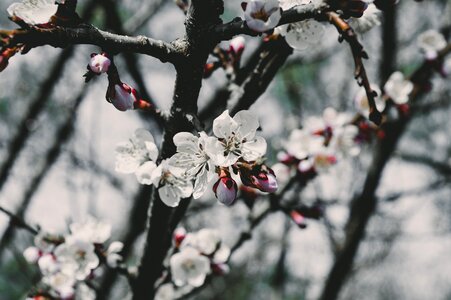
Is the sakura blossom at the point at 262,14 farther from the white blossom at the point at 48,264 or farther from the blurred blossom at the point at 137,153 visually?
the white blossom at the point at 48,264

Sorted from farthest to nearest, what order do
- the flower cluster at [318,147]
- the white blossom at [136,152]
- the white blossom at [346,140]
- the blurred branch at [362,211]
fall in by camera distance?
1. the blurred branch at [362,211]
2. the white blossom at [346,140]
3. the flower cluster at [318,147]
4. the white blossom at [136,152]

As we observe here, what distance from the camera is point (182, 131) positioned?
1.10 metres

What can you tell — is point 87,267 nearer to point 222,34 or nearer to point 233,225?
point 222,34

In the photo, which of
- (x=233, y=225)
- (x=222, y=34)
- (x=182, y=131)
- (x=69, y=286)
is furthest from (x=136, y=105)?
(x=233, y=225)

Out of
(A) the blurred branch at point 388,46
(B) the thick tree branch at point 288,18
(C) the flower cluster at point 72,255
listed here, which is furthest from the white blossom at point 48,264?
(A) the blurred branch at point 388,46

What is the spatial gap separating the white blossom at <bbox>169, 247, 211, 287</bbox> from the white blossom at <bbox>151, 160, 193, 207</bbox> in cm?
49

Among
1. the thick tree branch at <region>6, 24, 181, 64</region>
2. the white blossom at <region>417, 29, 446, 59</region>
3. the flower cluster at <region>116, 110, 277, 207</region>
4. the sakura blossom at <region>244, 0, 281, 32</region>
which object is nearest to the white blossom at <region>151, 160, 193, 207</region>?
the flower cluster at <region>116, 110, 277, 207</region>

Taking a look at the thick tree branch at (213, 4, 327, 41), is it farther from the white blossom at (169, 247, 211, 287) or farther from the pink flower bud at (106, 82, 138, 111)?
the white blossom at (169, 247, 211, 287)

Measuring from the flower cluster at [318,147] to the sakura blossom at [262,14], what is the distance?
3.57 feet

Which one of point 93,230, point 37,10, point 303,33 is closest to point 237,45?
point 303,33

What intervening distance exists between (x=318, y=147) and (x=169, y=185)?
1.18 meters

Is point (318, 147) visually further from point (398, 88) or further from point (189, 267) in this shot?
point (189, 267)

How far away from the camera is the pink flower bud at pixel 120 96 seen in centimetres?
98

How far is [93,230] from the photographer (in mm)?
1678
